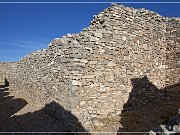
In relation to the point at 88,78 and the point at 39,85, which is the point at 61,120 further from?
the point at 39,85

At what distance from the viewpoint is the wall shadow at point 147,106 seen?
10.9m

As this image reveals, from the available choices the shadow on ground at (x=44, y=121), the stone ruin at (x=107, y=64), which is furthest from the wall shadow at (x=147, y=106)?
the shadow on ground at (x=44, y=121)

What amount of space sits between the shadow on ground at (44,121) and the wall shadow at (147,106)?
200 cm

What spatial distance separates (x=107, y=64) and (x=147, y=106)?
3.56m

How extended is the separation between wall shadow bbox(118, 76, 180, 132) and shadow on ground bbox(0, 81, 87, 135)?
78.8 inches

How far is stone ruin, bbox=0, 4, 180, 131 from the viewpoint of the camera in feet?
36.2

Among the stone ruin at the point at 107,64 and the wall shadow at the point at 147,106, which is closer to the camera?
the wall shadow at the point at 147,106

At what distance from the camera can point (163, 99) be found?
1544cm

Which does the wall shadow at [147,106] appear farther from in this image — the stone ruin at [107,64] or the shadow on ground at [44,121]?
the shadow on ground at [44,121]

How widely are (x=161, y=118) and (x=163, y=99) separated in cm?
418

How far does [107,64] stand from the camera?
1198 cm

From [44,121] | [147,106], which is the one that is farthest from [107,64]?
[44,121]

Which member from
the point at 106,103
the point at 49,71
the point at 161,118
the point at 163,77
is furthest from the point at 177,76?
the point at 49,71

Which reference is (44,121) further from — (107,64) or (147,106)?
(147,106)
